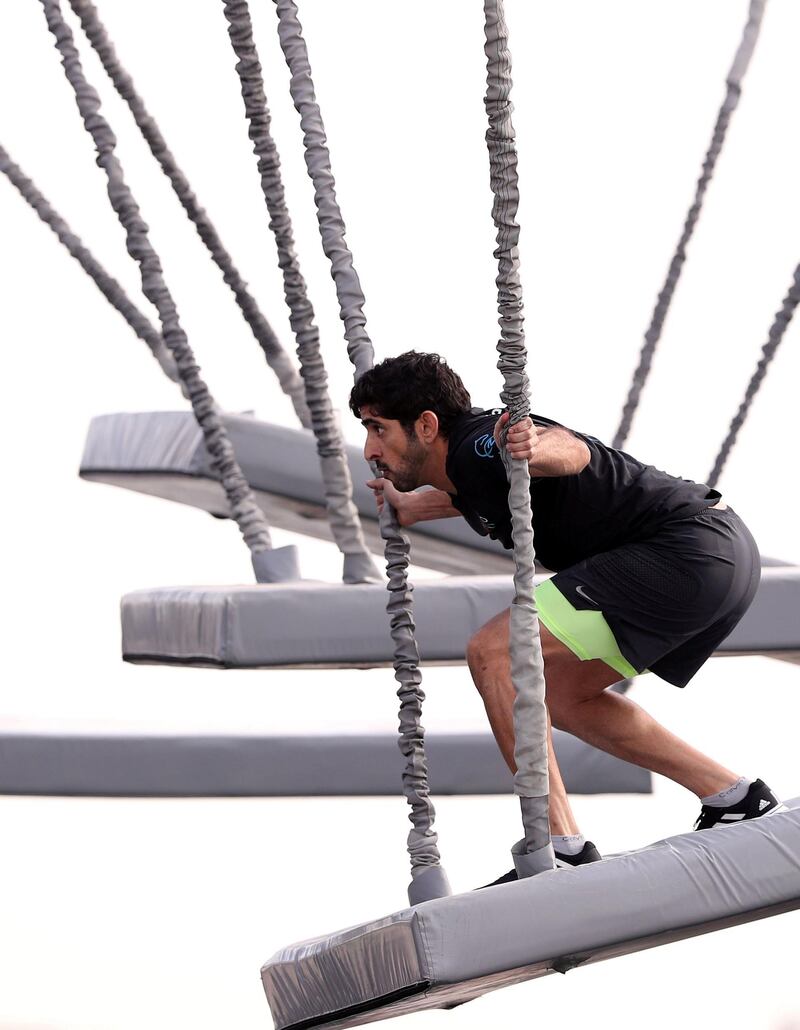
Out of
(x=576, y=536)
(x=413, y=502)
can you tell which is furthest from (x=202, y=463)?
(x=576, y=536)

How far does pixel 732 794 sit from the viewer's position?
3.01 metres

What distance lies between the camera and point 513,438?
8.11 ft

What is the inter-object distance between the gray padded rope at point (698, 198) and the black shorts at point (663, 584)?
1.80 meters

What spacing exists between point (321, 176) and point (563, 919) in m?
1.52

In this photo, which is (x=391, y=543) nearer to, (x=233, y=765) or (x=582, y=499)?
(x=582, y=499)

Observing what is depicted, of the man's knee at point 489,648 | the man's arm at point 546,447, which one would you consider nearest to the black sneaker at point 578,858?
the man's knee at point 489,648

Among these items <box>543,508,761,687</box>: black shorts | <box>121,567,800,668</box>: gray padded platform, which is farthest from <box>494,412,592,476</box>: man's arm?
<box>121,567,800,668</box>: gray padded platform

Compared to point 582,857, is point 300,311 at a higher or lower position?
higher

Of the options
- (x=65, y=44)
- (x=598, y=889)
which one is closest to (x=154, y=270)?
(x=65, y=44)

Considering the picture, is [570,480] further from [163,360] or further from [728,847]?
[163,360]

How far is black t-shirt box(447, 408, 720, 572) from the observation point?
2.75 meters

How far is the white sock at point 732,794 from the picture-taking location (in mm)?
3000

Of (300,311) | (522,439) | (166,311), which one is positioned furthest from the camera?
(166,311)

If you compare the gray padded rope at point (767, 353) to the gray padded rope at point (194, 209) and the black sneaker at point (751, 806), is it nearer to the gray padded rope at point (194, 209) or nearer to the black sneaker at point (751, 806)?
the gray padded rope at point (194, 209)
